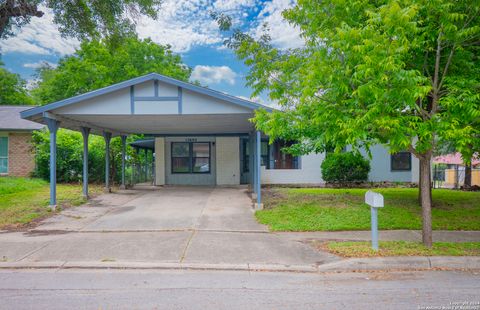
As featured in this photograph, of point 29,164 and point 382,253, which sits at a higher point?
point 29,164

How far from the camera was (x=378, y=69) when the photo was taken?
471cm

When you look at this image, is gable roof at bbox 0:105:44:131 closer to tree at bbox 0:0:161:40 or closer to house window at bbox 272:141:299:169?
tree at bbox 0:0:161:40

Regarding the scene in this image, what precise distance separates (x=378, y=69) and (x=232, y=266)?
3971 millimetres

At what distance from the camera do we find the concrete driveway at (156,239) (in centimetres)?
565

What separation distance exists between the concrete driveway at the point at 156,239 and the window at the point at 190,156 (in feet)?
20.9

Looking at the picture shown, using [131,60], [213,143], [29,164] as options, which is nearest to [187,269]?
[213,143]

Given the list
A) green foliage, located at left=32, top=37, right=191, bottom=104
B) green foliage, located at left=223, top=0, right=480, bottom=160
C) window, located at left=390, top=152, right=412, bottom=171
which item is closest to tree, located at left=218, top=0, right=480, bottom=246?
green foliage, located at left=223, top=0, right=480, bottom=160

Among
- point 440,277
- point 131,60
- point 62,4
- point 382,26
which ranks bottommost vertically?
point 440,277

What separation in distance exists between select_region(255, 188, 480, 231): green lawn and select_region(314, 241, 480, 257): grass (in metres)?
1.48

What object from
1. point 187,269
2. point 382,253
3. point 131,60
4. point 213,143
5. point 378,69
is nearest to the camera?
point 378,69

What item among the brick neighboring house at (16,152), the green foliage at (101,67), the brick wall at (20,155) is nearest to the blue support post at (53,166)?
the brick neighboring house at (16,152)

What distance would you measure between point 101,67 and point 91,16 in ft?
41.1

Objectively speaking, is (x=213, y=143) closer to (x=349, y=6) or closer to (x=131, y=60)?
(x=349, y=6)

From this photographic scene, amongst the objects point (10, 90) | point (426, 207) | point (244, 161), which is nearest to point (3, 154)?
point (244, 161)
